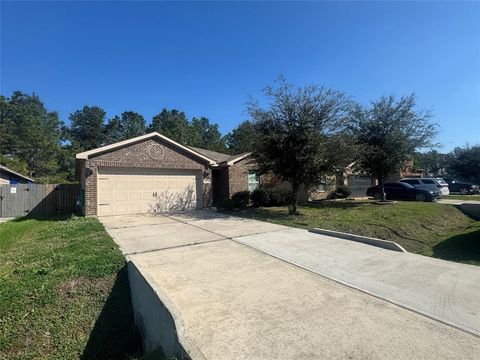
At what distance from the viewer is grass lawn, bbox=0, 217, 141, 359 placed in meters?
4.62

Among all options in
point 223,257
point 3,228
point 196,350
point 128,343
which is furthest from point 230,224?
point 3,228

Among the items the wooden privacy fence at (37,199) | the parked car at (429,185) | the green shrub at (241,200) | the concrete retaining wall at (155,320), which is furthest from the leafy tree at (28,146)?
the parked car at (429,185)

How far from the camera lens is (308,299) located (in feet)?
13.7

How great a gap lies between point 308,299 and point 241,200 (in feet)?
38.3

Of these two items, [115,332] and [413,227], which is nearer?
[115,332]

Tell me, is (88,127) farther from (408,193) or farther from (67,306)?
(67,306)

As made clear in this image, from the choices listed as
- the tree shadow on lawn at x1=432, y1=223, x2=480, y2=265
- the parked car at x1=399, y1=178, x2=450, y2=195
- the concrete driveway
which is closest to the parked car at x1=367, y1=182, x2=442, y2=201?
the parked car at x1=399, y1=178, x2=450, y2=195

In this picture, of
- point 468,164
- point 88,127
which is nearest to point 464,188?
point 468,164

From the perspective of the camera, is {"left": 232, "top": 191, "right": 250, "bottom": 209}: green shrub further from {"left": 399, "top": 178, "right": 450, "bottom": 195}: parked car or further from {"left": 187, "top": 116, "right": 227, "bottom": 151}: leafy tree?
{"left": 187, "top": 116, "right": 227, "bottom": 151}: leafy tree

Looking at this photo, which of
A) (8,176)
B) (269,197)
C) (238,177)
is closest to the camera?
(269,197)

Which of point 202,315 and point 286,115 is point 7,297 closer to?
point 202,315

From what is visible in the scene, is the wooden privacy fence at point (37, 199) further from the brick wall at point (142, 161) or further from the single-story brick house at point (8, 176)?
the single-story brick house at point (8, 176)

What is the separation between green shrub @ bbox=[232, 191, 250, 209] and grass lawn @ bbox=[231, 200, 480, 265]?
111 inches

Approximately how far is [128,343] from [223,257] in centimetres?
229
